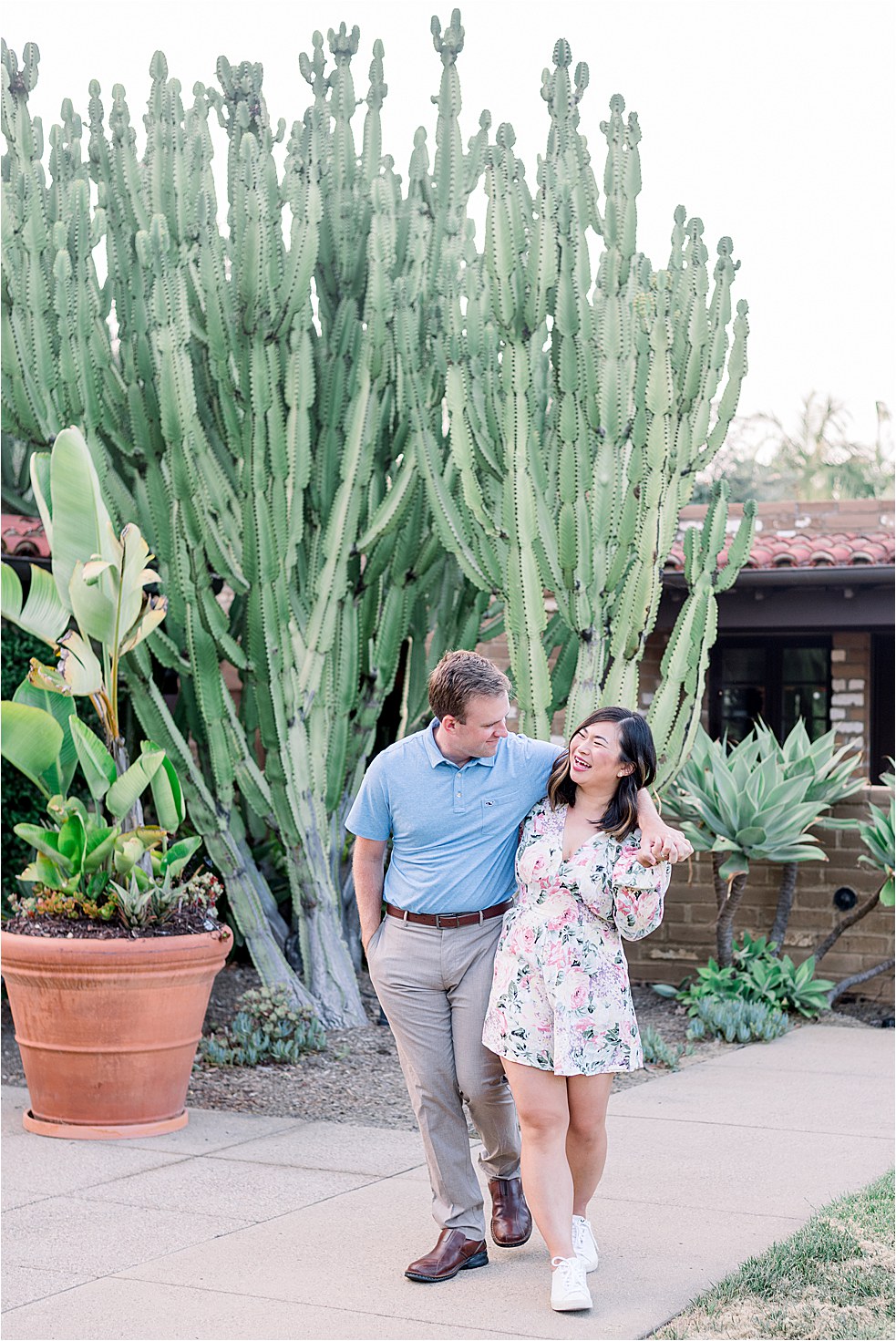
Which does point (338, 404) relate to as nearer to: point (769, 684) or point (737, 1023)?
point (737, 1023)

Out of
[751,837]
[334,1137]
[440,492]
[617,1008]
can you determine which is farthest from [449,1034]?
[751,837]

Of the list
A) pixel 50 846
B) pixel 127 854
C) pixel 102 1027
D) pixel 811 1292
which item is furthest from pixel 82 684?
pixel 811 1292

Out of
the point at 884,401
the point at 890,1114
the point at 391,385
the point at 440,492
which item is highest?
the point at 884,401

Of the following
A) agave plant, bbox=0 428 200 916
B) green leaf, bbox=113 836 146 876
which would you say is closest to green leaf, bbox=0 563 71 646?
agave plant, bbox=0 428 200 916

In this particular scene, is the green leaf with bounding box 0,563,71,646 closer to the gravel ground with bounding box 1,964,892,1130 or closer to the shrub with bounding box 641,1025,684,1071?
the gravel ground with bounding box 1,964,892,1130

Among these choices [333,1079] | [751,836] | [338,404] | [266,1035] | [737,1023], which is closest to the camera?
[333,1079]

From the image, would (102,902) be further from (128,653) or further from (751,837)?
(751,837)

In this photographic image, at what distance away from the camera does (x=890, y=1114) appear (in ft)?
21.6

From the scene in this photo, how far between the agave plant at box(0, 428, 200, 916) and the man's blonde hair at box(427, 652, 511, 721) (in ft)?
8.87

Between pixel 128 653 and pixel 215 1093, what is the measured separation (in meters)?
2.39

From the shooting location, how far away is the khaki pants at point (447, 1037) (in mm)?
4344

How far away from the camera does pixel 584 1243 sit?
169 inches

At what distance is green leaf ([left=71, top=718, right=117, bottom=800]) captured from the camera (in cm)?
682

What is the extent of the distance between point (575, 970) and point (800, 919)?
5.87m
